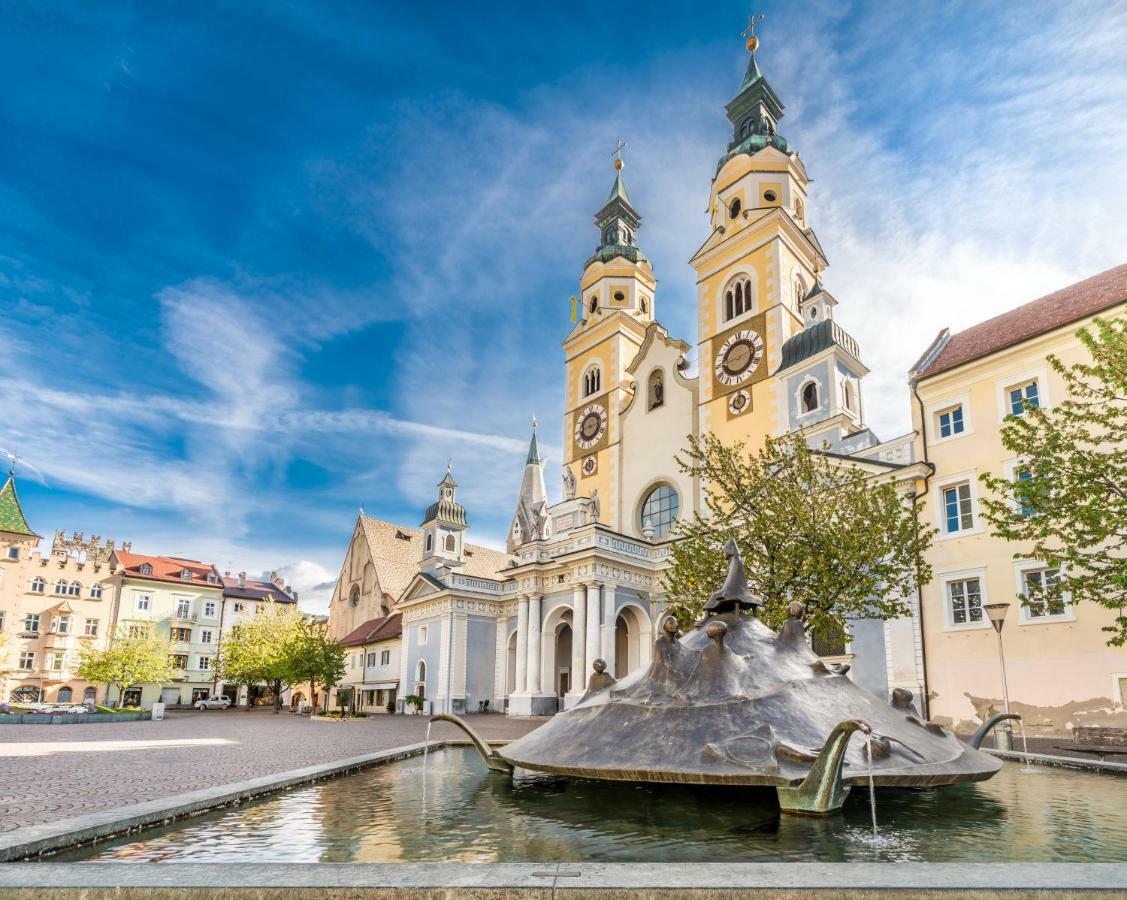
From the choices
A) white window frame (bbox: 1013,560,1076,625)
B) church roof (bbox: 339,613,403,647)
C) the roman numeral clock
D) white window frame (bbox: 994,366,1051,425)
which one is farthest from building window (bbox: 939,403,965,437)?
church roof (bbox: 339,613,403,647)

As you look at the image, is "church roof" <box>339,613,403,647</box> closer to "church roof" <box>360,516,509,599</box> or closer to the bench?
"church roof" <box>360,516,509,599</box>

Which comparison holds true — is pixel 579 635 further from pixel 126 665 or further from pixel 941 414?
pixel 126 665

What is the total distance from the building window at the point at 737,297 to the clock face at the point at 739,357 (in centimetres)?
200

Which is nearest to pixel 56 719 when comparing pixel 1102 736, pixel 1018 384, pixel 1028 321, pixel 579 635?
pixel 579 635

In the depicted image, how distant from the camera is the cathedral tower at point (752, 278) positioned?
39.3m

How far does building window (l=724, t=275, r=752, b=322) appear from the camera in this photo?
42469 mm

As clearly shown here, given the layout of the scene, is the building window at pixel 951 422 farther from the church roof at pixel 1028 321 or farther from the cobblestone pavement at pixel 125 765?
the cobblestone pavement at pixel 125 765

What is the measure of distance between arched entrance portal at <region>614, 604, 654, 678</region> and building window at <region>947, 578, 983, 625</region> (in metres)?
16.2

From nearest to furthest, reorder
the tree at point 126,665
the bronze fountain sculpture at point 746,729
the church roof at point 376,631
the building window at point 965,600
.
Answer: the bronze fountain sculpture at point 746,729 < the building window at point 965,600 < the tree at point 126,665 < the church roof at point 376,631

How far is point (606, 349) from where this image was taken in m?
51.6

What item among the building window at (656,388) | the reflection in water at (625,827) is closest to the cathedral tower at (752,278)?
the building window at (656,388)

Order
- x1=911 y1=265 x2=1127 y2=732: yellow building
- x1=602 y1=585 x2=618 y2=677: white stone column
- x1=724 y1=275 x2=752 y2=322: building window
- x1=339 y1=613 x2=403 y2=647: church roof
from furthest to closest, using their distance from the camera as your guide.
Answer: x1=339 y1=613 x2=403 y2=647: church roof → x1=724 y1=275 x2=752 y2=322: building window → x1=602 y1=585 x2=618 y2=677: white stone column → x1=911 y1=265 x2=1127 y2=732: yellow building

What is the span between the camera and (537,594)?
40.8 m

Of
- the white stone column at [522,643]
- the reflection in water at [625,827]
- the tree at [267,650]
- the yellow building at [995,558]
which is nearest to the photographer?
the reflection in water at [625,827]
